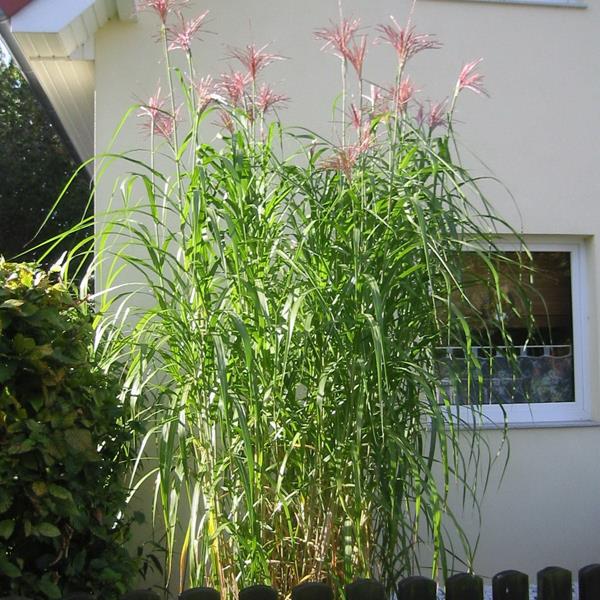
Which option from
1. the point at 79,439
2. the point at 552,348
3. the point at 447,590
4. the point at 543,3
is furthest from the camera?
the point at 552,348

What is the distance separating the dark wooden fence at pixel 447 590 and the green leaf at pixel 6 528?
416mm

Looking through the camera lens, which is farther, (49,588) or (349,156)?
(49,588)

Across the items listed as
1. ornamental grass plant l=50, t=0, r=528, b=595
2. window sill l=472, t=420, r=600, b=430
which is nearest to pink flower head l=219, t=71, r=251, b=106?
ornamental grass plant l=50, t=0, r=528, b=595

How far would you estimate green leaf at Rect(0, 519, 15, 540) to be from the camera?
269 cm

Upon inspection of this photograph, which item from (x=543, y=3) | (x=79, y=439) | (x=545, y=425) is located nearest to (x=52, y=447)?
(x=79, y=439)

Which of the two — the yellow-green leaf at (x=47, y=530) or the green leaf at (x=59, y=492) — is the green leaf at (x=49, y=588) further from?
the green leaf at (x=59, y=492)

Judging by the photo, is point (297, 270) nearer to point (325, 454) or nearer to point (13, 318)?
point (325, 454)

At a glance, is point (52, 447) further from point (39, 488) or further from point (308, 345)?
point (308, 345)

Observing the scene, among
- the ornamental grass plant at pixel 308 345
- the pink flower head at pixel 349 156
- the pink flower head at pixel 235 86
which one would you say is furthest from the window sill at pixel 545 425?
the pink flower head at pixel 235 86

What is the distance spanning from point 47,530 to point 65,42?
2224 mm

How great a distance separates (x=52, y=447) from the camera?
8.98ft

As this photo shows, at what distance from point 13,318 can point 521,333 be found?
2946 millimetres

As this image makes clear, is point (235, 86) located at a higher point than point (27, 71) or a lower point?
lower

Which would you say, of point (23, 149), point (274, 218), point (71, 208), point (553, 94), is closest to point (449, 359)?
point (274, 218)
